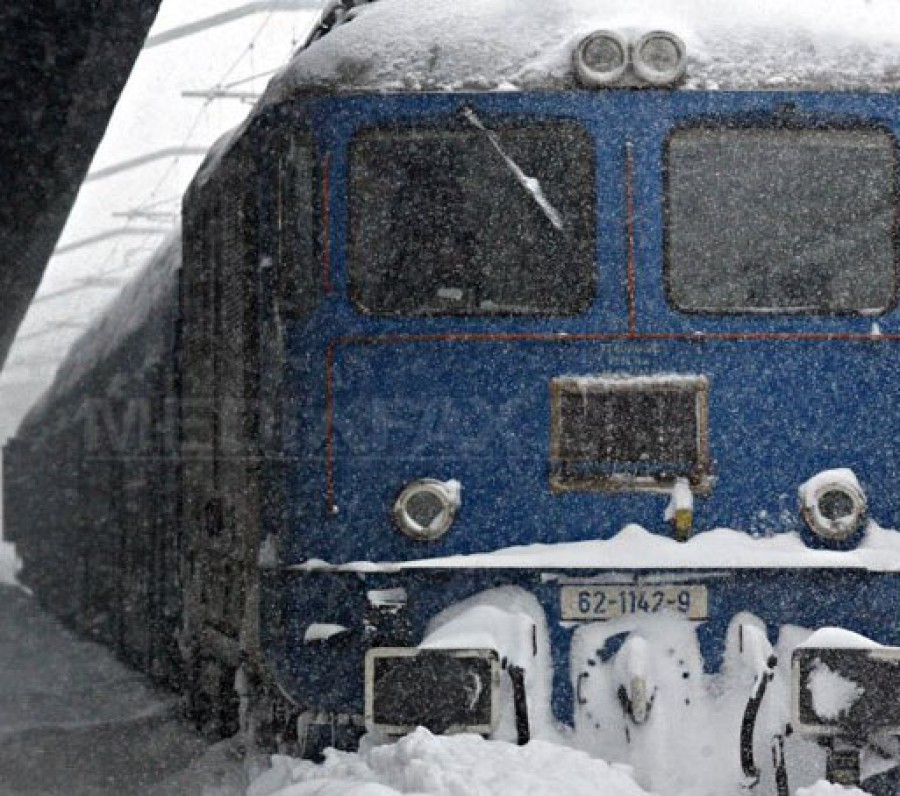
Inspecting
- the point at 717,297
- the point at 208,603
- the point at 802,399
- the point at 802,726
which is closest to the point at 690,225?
the point at 717,297

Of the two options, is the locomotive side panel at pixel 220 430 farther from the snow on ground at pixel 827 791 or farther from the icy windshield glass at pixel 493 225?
the snow on ground at pixel 827 791

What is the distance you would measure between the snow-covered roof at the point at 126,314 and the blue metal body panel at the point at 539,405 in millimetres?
3872

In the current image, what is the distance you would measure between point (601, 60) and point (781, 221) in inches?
35.1

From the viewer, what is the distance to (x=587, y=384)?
24.0 feet

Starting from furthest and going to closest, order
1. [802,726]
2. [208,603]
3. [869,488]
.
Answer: [208,603] → [869,488] → [802,726]

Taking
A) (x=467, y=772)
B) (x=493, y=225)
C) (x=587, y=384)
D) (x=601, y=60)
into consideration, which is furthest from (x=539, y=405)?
(x=467, y=772)

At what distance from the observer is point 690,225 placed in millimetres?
7359

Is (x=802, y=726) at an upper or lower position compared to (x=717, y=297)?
lower

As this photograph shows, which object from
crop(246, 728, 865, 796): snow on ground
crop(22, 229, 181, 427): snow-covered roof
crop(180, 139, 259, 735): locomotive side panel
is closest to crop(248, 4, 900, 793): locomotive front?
crop(246, 728, 865, 796): snow on ground

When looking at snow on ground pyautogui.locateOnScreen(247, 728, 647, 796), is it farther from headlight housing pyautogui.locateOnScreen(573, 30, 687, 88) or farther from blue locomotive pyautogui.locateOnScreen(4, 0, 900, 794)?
headlight housing pyautogui.locateOnScreen(573, 30, 687, 88)

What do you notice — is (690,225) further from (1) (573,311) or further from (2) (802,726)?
(2) (802,726)

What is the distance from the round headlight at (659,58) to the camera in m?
7.32

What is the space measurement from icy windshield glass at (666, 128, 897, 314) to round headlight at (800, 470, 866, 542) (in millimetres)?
634

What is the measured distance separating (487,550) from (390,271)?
1.11 m
